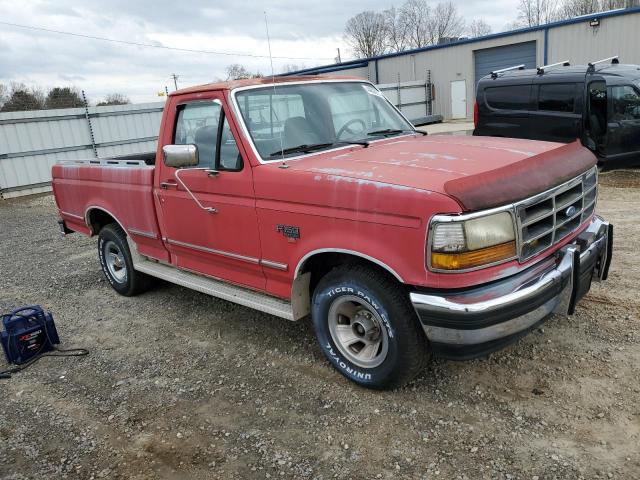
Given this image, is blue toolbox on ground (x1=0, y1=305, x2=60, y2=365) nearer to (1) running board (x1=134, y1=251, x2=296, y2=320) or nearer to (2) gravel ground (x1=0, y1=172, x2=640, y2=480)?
(2) gravel ground (x1=0, y1=172, x2=640, y2=480)

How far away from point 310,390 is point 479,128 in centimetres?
790

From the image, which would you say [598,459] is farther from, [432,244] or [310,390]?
[310,390]

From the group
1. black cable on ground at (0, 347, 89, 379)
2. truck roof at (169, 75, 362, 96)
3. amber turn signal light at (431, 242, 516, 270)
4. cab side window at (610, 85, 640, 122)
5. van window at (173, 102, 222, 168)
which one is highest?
truck roof at (169, 75, 362, 96)

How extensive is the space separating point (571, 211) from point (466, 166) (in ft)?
2.91

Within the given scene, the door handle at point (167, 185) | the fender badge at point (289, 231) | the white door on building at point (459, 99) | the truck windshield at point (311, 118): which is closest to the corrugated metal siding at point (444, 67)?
the white door on building at point (459, 99)

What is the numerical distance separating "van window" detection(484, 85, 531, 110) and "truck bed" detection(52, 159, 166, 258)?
703cm

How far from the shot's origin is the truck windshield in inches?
151

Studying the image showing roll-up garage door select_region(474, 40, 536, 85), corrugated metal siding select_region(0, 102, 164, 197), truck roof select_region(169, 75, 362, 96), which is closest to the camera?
truck roof select_region(169, 75, 362, 96)

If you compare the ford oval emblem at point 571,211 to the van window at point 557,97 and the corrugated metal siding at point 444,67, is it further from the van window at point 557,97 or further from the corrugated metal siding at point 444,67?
the corrugated metal siding at point 444,67

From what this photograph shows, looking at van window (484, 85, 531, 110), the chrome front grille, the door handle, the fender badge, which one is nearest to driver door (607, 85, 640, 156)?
van window (484, 85, 531, 110)

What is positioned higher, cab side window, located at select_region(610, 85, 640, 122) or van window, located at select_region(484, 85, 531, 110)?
van window, located at select_region(484, 85, 531, 110)

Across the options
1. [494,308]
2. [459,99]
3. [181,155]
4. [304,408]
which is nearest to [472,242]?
[494,308]

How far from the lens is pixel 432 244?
2.76m

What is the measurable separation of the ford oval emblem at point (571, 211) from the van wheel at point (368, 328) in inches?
48.4
